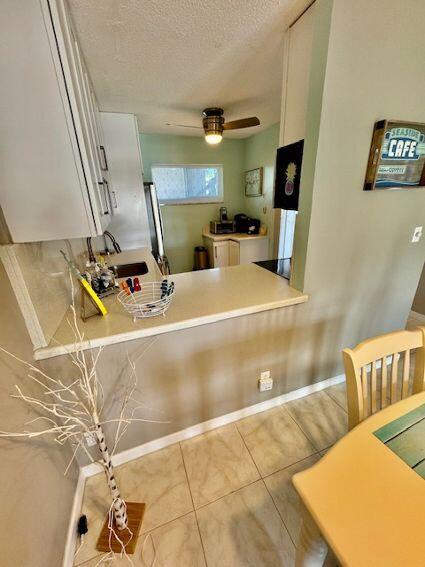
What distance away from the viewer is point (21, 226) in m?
0.88

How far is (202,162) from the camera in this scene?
390cm

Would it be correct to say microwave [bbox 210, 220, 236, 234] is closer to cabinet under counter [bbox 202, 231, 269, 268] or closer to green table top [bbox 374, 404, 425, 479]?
cabinet under counter [bbox 202, 231, 269, 268]

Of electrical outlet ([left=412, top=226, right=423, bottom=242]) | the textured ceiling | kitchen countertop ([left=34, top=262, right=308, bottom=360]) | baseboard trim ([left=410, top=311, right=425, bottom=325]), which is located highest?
the textured ceiling

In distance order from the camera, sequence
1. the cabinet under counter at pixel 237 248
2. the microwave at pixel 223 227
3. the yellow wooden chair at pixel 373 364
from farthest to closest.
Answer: the microwave at pixel 223 227 < the cabinet under counter at pixel 237 248 < the yellow wooden chair at pixel 373 364

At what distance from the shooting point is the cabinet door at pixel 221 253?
3.85 metres

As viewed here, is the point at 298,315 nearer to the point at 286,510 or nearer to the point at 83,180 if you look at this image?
the point at 286,510

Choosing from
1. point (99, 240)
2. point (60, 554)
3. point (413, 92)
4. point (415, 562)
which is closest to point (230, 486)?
point (60, 554)

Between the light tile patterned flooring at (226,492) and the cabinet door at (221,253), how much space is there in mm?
2620

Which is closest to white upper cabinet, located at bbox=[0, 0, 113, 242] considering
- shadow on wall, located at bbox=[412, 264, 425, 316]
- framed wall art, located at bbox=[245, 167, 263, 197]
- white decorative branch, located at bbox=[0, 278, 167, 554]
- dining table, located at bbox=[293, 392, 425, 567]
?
white decorative branch, located at bbox=[0, 278, 167, 554]

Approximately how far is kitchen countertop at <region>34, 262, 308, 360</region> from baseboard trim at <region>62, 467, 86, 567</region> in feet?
2.64

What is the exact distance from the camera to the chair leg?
2.10ft

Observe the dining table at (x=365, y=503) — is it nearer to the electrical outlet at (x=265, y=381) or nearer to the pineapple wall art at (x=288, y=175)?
the electrical outlet at (x=265, y=381)

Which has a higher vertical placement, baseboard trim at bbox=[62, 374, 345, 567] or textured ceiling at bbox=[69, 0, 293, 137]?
textured ceiling at bbox=[69, 0, 293, 137]

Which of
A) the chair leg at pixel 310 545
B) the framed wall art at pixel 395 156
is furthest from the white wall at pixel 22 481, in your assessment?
the framed wall art at pixel 395 156
